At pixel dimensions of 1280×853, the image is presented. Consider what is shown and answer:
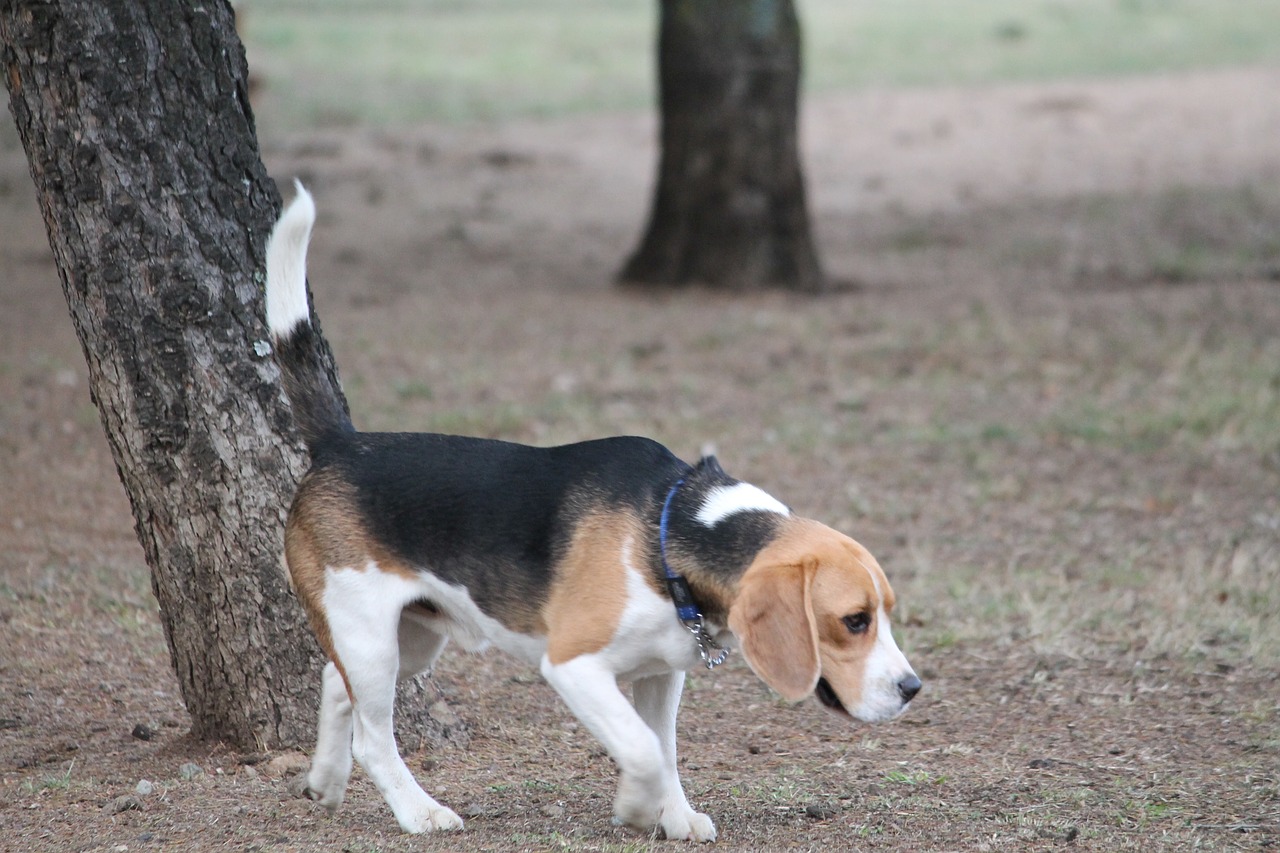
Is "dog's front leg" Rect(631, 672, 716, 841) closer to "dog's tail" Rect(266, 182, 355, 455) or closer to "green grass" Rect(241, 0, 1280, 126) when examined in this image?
"dog's tail" Rect(266, 182, 355, 455)

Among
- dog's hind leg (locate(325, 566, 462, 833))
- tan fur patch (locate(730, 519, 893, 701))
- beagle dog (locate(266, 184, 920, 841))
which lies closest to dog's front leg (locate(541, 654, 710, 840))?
beagle dog (locate(266, 184, 920, 841))

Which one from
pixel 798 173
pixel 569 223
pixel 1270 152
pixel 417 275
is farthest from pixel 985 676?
pixel 1270 152

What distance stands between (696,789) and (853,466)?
13.0 feet

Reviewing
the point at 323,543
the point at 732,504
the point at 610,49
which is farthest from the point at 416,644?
the point at 610,49

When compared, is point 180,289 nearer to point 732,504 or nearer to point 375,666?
point 375,666

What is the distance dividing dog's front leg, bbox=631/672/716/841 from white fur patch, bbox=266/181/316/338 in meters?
1.32

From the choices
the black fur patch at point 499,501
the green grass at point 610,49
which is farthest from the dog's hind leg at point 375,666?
the green grass at point 610,49

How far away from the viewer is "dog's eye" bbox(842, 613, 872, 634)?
132 inches

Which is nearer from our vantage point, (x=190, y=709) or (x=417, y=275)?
(x=190, y=709)

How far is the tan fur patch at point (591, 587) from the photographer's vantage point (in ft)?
11.3

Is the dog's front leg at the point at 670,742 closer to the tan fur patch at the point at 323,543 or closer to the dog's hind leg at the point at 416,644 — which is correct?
the dog's hind leg at the point at 416,644

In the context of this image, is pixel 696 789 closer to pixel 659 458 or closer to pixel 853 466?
pixel 659 458

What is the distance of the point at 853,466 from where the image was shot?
313 inches

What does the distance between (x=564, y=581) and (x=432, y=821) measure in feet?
2.48
